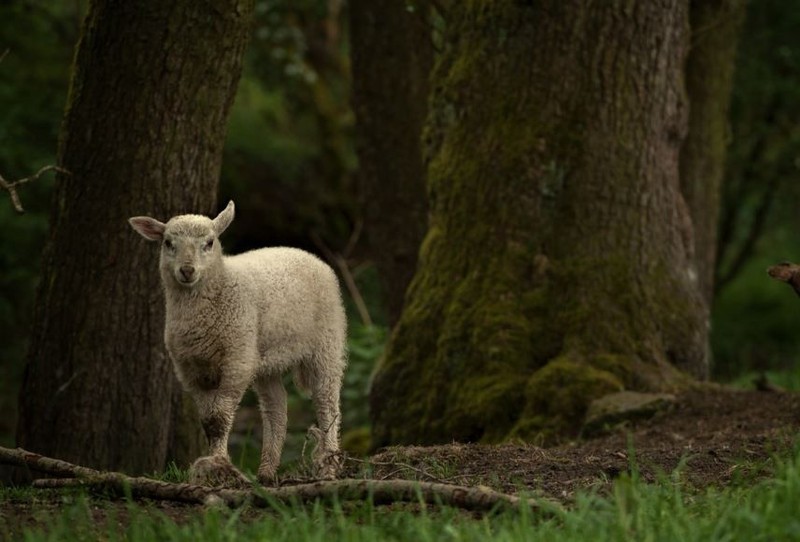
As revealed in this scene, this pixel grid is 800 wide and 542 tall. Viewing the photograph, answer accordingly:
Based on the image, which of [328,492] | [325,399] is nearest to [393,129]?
[325,399]

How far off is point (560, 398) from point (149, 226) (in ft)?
11.5

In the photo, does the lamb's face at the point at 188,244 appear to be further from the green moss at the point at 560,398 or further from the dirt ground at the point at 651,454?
the green moss at the point at 560,398

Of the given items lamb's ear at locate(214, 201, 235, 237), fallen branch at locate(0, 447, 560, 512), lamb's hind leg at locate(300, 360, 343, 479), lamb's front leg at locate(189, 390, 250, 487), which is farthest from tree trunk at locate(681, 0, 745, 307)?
fallen branch at locate(0, 447, 560, 512)

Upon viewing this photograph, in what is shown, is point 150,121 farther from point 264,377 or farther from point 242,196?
point 242,196

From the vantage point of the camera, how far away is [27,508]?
18.4 ft

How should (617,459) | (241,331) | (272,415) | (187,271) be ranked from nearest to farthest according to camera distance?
(187,271) < (241,331) < (617,459) < (272,415)

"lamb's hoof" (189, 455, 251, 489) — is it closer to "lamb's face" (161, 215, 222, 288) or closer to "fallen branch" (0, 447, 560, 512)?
"fallen branch" (0, 447, 560, 512)

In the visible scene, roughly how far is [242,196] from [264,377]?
37.4 feet

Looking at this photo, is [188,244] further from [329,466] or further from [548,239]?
[548,239]

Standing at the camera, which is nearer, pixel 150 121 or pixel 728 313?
pixel 150 121

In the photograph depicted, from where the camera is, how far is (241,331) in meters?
6.43

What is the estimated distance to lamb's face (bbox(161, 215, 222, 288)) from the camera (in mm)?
6180

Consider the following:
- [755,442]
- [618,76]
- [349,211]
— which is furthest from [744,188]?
[755,442]

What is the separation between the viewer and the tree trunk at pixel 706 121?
13023mm
